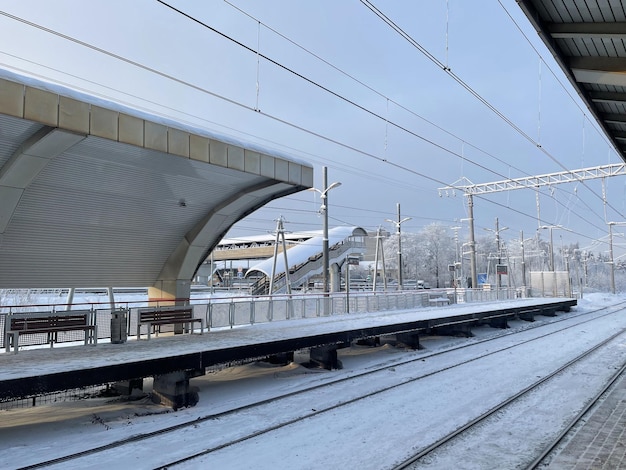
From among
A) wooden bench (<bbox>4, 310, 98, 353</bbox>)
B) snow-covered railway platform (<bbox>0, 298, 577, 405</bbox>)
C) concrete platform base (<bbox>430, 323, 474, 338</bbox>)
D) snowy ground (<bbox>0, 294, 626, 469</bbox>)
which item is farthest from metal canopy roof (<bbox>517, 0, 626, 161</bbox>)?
concrete platform base (<bbox>430, 323, 474, 338</bbox>)

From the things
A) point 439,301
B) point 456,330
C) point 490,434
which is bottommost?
point 490,434

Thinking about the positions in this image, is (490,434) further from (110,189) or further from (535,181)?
(535,181)

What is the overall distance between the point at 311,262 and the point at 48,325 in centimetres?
3788

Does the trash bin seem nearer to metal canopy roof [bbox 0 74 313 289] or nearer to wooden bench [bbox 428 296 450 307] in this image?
metal canopy roof [bbox 0 74 313 289]

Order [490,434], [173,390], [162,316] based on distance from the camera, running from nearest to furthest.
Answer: [490,434] < [173,390] < [162,316]

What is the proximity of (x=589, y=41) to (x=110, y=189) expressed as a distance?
9595 millimetres

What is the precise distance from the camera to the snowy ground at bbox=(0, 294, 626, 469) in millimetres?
6035

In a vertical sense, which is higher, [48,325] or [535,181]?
[535,181]

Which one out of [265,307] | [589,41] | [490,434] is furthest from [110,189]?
[589,41]

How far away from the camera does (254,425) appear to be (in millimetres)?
7453

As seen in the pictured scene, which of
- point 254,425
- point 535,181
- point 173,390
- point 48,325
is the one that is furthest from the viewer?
point 535,181

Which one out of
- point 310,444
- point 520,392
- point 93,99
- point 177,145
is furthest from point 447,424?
point 93,99

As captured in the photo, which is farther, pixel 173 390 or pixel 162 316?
pixel 162 316

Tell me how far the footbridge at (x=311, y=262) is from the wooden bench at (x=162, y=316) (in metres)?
32.5
